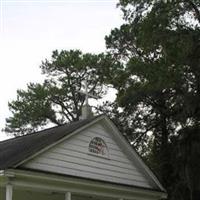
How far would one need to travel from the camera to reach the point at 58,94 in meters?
40.1

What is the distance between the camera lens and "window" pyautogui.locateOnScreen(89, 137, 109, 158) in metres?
16.6

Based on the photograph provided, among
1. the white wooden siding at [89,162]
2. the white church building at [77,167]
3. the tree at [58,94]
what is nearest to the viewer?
the white church building at [77,167]

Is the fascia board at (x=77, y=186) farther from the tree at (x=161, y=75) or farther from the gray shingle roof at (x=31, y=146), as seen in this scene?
the tree at (x=161, y=75)

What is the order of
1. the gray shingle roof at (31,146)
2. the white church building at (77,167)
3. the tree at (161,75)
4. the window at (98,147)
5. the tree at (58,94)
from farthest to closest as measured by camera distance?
the tree at (58,94)
the tree at (161,75)
the window at (98,147)
the white church building at (77,167)
the gray shingle roof at (31,146)

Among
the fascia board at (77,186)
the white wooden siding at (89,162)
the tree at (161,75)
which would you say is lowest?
the fascia board at (77,186)

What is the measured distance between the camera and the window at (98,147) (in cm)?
1662

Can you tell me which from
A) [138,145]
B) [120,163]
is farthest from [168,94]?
[120,163]

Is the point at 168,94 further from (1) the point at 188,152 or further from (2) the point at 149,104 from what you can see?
(1) the point at 188,152

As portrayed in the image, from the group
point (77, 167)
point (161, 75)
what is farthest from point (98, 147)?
point (161, 75)

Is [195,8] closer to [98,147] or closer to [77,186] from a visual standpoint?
[98,147]

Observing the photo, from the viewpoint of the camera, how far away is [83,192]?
15477mm

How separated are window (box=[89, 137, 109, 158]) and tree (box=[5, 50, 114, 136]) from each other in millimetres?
22115

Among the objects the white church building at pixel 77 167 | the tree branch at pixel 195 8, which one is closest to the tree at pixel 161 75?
the tree branch at pixel 195 8

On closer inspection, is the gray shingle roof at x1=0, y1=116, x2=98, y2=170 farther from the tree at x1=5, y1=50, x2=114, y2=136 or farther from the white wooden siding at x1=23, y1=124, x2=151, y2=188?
the tree at x1=5, y1=50, x2=114, y2=136
